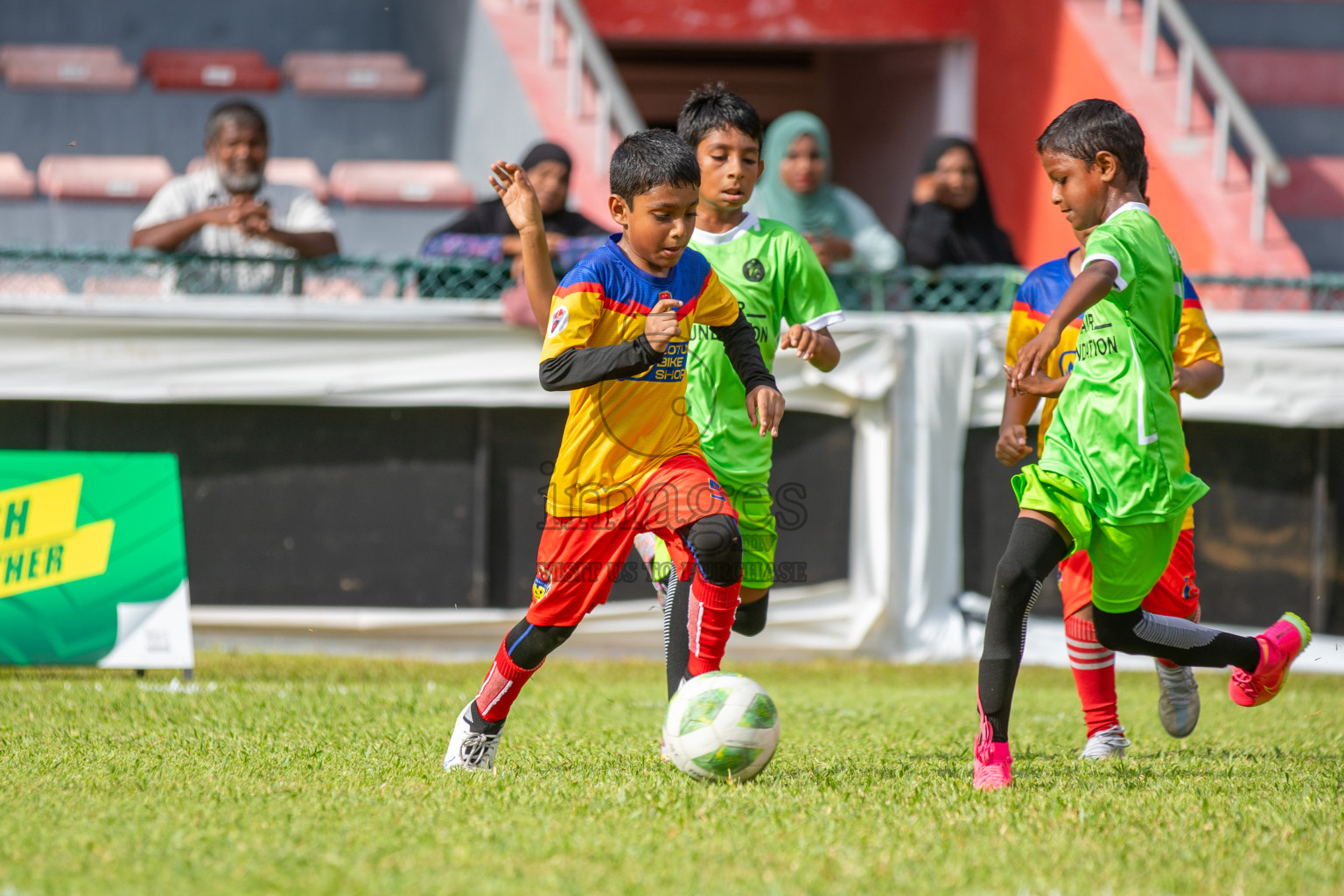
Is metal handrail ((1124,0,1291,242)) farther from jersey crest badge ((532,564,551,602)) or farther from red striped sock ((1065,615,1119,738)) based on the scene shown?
jersey crest badge ((532,564,551,602))

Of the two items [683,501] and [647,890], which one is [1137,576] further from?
[647,890]

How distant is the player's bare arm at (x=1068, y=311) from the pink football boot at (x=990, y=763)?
0.99 m

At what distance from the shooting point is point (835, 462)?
786 cm

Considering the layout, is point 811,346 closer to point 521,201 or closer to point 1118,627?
point 521,201

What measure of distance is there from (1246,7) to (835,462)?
9.12 m

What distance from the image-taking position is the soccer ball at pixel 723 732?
4.09 meters

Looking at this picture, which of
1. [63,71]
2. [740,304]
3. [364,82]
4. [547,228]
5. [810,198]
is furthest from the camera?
[364,82]

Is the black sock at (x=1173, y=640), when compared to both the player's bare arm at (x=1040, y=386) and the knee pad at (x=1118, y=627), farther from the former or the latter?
the player's bare arm at (x=1040, y=386)

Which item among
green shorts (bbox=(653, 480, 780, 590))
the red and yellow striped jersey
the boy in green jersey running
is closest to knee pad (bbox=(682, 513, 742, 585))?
the red and yellow striped jersey

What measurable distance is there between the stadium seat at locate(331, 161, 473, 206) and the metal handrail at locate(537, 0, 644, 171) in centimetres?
115

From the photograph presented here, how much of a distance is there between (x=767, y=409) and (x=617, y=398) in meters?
0.44

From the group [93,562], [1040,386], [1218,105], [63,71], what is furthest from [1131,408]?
[63,71]

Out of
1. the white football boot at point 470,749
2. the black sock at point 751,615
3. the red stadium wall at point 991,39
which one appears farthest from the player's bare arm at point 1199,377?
the red stadium wall at point 991,39

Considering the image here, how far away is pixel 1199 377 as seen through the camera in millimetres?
5000
